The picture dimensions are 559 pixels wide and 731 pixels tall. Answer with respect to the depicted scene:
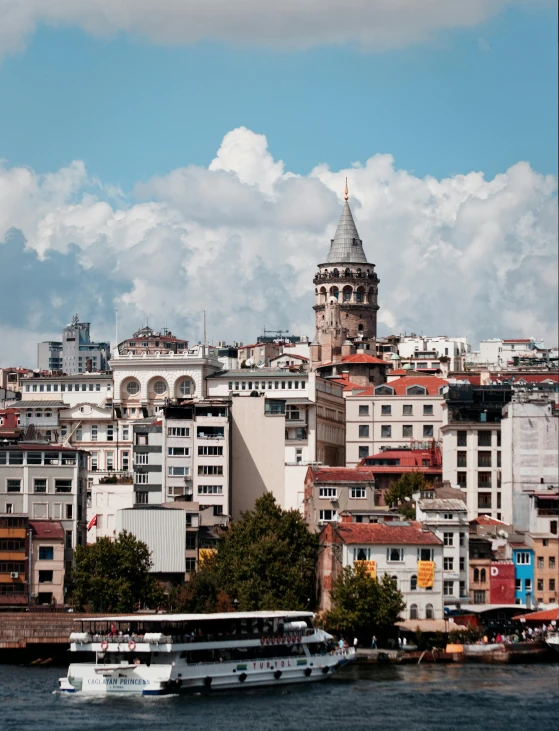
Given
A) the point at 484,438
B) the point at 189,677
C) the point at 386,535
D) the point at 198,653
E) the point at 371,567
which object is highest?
the point at 484,438

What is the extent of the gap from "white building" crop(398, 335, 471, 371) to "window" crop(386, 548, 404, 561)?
8203 centimetres

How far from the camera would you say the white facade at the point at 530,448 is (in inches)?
3821

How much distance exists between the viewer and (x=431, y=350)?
595 feet

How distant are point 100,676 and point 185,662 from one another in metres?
3.44

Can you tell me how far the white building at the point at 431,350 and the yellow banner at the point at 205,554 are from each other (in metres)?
71.9

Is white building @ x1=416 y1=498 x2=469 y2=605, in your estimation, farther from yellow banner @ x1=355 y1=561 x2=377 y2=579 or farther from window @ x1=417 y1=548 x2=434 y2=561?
yellow banner @ x1=355 y1=561 x2=377 y2=579

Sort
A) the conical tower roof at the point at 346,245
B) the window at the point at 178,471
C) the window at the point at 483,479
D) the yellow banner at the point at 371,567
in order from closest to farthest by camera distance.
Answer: the yellow banner at the point at 371,567 → the window at the point at 483,479 → the window at the point at 178,471 → the conical tower roof at the point at 346,245

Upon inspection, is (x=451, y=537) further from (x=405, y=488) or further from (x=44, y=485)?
(x=44, y=485)

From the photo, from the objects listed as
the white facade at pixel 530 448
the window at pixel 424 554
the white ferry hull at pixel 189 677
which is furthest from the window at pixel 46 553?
the white facade at pixel 530 448

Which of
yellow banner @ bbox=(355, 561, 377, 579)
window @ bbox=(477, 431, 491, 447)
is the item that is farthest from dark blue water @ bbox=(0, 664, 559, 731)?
window @ bbox=(477, 431, 491, 447)

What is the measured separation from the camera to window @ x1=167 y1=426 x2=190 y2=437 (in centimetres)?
10438

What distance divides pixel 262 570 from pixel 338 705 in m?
18.9

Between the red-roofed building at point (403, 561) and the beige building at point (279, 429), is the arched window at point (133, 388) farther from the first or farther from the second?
the red-roofed building at point (403, 561)

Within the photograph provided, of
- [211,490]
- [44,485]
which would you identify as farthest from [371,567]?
[211,490]
